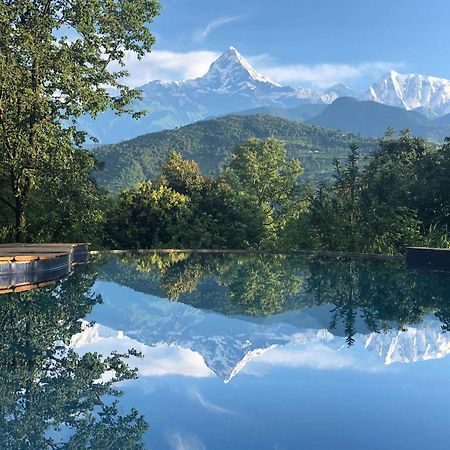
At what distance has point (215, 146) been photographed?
15812 centimetres

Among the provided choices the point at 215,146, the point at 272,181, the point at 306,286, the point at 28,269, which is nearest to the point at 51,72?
the point at 28,269

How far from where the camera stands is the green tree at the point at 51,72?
15.1 meters

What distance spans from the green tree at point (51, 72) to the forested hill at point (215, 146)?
104m

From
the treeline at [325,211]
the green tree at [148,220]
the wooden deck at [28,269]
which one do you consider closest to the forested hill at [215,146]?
the treeline at [325,211]

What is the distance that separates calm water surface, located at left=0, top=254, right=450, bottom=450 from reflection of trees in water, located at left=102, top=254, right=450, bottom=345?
3.0 inches

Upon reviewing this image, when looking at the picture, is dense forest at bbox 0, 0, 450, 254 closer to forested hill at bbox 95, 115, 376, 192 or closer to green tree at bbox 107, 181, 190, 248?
green tree at bbox 107, 181, 190, 248

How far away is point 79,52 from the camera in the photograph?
16.5m

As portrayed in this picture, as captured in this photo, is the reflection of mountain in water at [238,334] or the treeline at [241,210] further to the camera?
the treeline at [241,210]

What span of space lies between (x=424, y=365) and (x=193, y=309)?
4.74 metres

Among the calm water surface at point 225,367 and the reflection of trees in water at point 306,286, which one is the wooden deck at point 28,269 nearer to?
the calm water surface at point 225,367

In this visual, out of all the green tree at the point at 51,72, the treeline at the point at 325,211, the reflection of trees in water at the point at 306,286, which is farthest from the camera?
the treeline at the point at 325,211

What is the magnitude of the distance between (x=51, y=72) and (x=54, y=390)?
13.8 metres

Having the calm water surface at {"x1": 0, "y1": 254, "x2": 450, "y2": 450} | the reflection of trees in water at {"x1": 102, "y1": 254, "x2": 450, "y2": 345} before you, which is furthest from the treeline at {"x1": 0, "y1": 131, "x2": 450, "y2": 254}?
the calm water surface at {"x1": 0, "y1": 254, "x2": 450, "y2": 450}

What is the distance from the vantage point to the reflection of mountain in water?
6.57 metres
